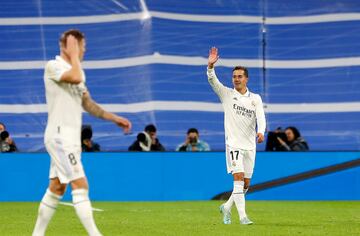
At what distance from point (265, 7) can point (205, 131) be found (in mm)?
3527

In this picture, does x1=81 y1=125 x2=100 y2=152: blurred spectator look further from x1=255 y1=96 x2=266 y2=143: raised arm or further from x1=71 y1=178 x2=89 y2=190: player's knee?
x1=71 y1=178 x2=89 y2=190: player's knee

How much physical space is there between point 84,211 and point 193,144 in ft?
38.8

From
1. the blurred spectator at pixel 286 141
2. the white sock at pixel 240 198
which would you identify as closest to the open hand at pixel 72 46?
the white sock at pixel 240 198

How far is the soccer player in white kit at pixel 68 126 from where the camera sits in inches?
338

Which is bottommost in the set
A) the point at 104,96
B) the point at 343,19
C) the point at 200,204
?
the point at 200,204

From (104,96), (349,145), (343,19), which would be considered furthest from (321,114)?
(104,96)

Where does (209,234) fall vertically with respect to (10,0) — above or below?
below

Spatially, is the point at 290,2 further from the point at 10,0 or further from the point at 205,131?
the point at 10,0

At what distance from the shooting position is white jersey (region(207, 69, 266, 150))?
43.4 ft

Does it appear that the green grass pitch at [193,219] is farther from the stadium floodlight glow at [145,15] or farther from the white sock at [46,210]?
the stadium floodlight glow at [145,15]

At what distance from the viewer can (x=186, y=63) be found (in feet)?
75.9

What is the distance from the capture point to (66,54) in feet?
29.3

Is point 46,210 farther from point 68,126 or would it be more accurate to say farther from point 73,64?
point 73,64

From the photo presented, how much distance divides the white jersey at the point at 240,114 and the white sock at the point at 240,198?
495 millimetres
